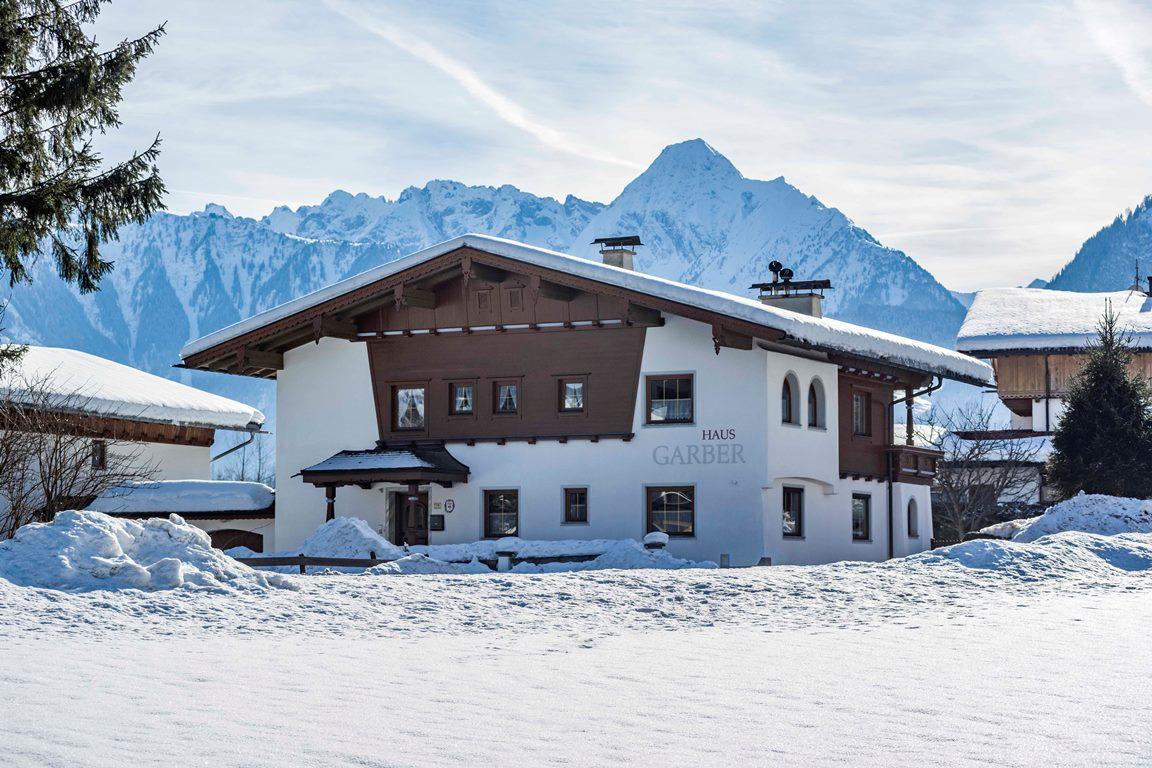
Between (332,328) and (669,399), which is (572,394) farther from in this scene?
(332,328)

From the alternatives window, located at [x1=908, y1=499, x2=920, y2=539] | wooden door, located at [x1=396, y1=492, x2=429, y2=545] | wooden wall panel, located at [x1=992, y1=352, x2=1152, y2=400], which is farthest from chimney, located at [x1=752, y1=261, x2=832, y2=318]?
wooden wall panel, located at [x1=992, y1=352, x2=1152, y2=400]

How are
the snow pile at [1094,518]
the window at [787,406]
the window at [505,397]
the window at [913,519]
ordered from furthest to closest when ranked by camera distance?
1. the window at [913,519]
2. the window at [505,397]
3. the window at [787,406]
4. the snow pile at [1094,518]

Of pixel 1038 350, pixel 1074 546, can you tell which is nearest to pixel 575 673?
pixel 1074 546

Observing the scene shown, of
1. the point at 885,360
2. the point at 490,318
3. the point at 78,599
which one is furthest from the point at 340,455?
the point at 78,599

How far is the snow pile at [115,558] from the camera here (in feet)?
57.3

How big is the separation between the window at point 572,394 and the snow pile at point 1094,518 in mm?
10543

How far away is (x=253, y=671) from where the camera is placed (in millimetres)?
12734

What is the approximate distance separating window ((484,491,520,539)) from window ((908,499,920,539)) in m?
12.1

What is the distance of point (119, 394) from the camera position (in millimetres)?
45375

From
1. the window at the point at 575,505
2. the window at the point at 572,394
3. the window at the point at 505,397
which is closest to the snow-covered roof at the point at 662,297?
the window at the point at 572,394

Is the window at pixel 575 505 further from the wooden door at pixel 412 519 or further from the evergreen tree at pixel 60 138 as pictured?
the evergreen tree at pixel 60 138

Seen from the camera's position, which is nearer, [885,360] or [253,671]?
[253,671]

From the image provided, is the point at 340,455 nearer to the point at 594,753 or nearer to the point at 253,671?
the point at 253,671

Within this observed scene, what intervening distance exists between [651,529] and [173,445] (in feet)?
62.6
